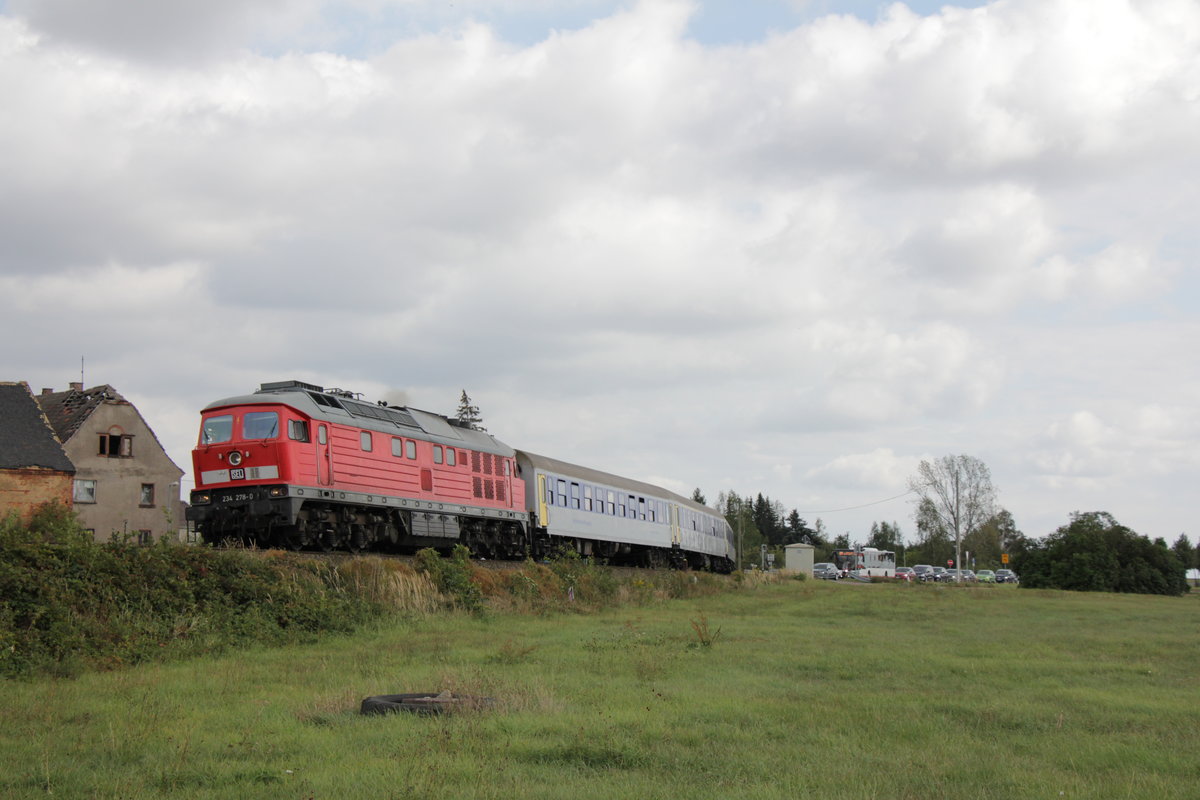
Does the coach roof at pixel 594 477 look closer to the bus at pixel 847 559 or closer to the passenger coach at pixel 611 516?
the passenger coach at pixel 611 516

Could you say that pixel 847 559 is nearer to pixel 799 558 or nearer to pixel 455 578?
pixel 799 558

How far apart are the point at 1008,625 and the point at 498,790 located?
72.7 ft

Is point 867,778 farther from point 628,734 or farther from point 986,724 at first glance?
point 986,724

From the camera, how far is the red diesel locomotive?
23.8 metres

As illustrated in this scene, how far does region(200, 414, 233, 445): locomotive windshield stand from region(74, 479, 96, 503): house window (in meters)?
27.8

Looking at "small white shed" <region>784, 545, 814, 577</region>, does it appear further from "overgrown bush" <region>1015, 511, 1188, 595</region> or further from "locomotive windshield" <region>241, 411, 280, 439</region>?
"locomotive windshield" <region>241, 411, 280, 439</region>

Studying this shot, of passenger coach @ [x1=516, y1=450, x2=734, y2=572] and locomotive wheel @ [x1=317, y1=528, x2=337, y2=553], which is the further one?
passenger coach @ [x1=516, y1=450, x2=734, y2=572]

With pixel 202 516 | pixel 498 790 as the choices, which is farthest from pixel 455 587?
pixel 498 790

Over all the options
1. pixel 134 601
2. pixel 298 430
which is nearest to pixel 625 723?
pixel 134 601

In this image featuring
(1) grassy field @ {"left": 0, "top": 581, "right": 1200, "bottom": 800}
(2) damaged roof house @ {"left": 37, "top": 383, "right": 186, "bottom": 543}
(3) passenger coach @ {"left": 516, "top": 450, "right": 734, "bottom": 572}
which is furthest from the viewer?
(2) damaged roof house @ {"left": 37, "top": 383, "right": 186, "bottom": 543}

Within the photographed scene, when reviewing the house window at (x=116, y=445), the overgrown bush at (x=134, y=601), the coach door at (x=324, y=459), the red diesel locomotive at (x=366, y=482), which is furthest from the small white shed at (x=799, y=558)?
the overgrown bush at (x=134, y=601)

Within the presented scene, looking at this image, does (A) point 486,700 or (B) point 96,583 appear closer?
(A) point 486,700

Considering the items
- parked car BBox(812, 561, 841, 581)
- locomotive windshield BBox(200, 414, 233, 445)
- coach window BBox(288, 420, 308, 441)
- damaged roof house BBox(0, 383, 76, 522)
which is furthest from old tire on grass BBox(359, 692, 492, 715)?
parked car BBox(812, 561, 841, 581)

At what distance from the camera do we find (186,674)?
48.4 feet
